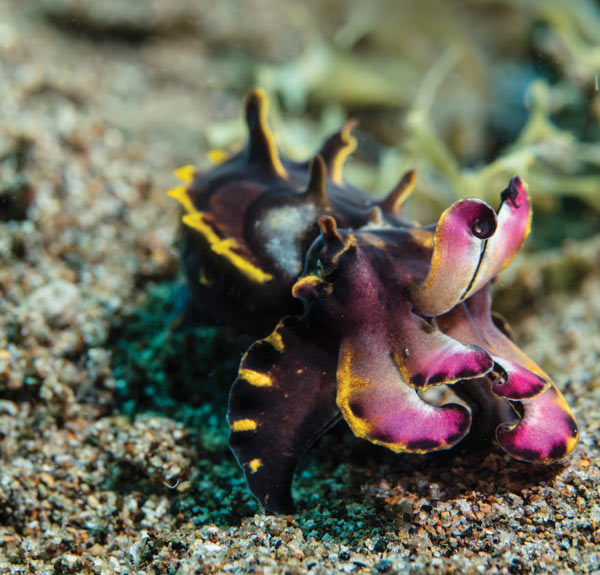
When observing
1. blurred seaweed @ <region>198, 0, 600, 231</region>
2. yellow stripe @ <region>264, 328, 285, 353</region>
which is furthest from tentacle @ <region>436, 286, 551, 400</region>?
blurred seaweed @ <region>198, 0, 600, 231</region>

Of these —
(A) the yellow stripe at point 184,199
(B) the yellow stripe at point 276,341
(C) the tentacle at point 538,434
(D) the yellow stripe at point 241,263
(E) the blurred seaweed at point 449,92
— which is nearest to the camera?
(C) the tentacle at point 538,434

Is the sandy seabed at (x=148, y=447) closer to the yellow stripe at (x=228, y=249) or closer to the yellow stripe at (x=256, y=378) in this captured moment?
the yellow stripe at (x=256, y=378)

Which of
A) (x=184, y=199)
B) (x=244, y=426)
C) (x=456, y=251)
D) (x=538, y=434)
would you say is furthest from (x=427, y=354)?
(x=184, y=199)

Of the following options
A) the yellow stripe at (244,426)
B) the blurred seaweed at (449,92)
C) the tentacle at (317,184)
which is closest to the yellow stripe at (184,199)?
the tentacle at (317,184)

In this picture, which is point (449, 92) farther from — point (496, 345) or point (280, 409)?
point (280, 409)

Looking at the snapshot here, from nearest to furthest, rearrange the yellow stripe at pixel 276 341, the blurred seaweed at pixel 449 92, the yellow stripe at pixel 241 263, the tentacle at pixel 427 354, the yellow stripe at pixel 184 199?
the tentacle at pixel 427 354, the yellow stripe at pixel 276 341, the yellow stripe at pixel 241 263, the yellow stripe at pixel 184 199, the blurred seaweed at pixel 449 92

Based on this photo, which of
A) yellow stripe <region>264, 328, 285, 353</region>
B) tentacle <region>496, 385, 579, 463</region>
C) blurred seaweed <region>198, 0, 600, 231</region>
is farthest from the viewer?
blurred seaweed <region>198, 0, 600, 231</region>

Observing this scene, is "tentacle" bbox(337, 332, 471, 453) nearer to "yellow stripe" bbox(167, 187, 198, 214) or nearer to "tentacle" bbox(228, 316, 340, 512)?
"tentacle" bbox(228, 316, 340, 512)

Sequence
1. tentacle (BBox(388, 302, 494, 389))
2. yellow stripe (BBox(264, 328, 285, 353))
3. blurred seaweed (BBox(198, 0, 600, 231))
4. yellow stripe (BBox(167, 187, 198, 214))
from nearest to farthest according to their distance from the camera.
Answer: tentacle (BBox(388, 302, 494, 389)) < yellow stripe (BBox(264, 328, 285, 353)) < yellow stripe (BBox(167, 187, 198, 214)) < blurred seaweed (BBox(198, 0, 600, 231))
